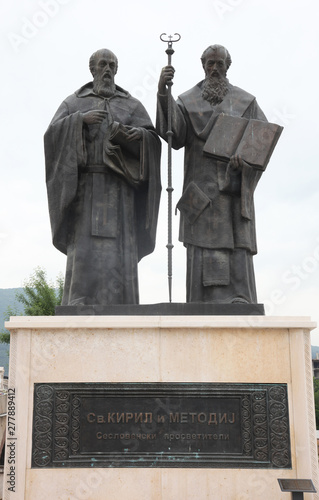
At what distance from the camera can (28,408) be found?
5.16m

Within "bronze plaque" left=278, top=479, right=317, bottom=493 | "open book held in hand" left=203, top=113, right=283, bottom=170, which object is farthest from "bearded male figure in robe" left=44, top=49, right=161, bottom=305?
"bronze plaque" left=278, top=479, right=317, bottom=493

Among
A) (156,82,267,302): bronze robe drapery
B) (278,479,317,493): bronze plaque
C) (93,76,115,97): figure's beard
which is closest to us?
(278,479,317,493): bronze plaque

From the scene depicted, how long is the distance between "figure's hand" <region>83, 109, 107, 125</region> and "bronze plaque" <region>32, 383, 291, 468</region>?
3.03 m

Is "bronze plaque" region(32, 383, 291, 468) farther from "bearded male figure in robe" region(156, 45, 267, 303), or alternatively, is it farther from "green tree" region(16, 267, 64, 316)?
"green tree" region(16, 267, 64, 316)

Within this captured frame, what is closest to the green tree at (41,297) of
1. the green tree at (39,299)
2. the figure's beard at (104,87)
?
the green tree at (39,299)

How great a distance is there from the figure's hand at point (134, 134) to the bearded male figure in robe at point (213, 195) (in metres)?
0.24

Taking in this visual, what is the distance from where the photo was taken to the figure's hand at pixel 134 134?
21.3 ft

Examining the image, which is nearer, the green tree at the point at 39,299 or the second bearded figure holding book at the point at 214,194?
the second bearded figure holding book at the point at 214,194

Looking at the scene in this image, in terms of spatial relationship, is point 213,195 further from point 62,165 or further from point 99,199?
point 62,165

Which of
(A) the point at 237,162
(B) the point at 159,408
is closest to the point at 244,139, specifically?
(A) the point at 237,162

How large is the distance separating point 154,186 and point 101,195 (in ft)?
2.13

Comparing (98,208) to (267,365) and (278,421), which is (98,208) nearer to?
(267,365)

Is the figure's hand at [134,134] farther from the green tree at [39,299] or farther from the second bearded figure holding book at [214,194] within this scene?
the green tree at [39,299]

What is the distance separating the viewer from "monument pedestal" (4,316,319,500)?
16.4ft
